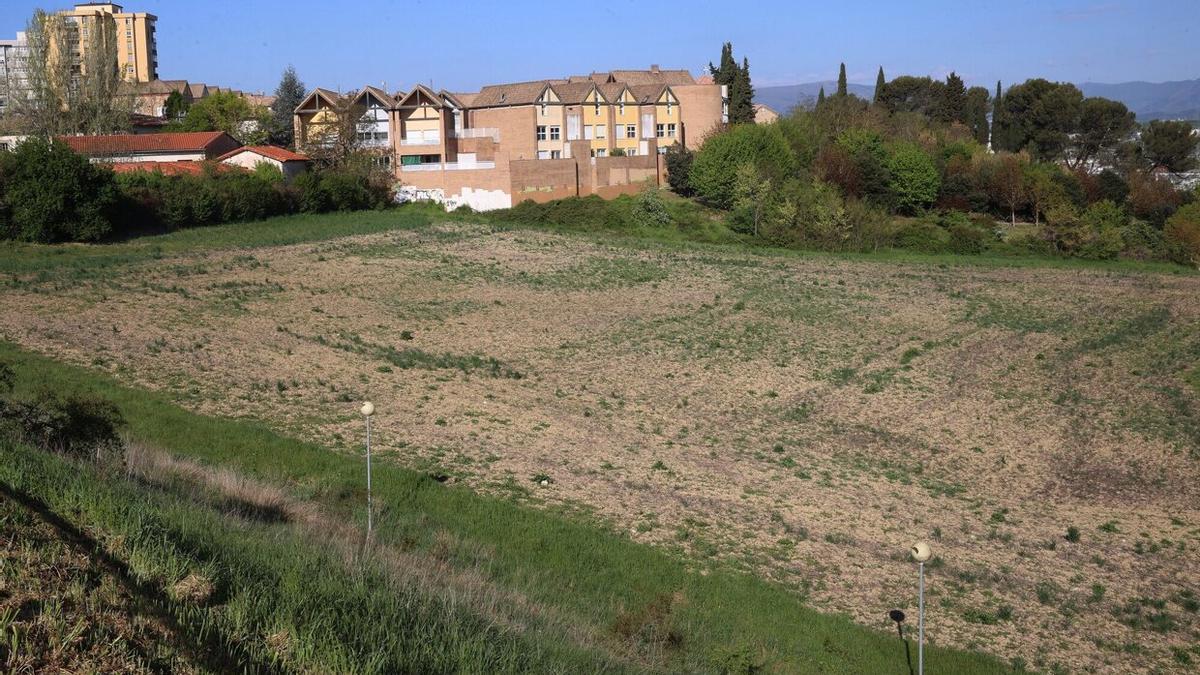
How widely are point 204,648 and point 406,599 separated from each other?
2.67m

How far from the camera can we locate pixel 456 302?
39125 millimetres

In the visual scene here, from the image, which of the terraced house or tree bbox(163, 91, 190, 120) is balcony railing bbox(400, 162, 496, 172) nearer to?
the terraced house

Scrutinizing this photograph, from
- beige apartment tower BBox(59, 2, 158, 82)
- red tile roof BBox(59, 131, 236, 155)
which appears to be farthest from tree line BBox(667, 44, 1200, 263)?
beige apartment tower BBox(59, 2, 158, 82)

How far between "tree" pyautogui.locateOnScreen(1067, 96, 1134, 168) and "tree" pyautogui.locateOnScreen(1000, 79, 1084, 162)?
83cm

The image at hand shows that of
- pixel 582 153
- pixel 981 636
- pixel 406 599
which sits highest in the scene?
pixel 582 153

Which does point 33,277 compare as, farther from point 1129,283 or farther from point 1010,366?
point 1129,283

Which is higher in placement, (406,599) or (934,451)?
(406,599)

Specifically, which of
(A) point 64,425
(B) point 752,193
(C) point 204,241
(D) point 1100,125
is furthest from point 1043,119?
(A) point 64,425

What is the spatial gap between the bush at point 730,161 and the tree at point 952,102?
47.9 metres

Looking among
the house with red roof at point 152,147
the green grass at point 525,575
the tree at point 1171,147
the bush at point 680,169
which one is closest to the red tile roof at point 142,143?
the house with red roof at point 152,147

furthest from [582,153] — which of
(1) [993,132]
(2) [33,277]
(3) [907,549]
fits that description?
(3) [907,549]

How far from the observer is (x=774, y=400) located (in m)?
28.3

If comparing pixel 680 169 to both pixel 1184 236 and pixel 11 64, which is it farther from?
pixel 11 64

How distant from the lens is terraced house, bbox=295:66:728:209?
216 ft
